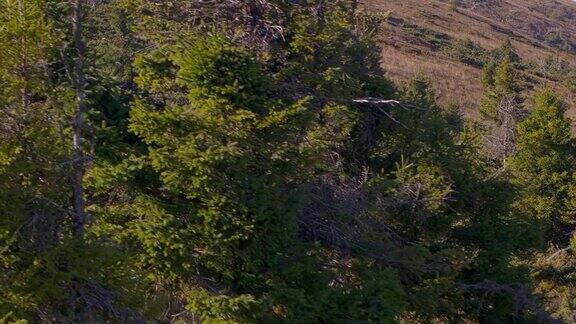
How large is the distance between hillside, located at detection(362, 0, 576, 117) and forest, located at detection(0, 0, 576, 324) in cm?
2162

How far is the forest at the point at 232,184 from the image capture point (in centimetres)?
621

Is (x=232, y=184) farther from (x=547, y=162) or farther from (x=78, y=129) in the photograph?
(x=547, y=162)

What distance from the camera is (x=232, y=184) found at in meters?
7.91

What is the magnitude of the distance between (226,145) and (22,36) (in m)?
2.82

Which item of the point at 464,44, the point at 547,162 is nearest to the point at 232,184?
the point at 547,162

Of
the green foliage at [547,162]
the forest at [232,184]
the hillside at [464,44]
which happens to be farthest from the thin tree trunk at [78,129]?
the hillside at [464,44]

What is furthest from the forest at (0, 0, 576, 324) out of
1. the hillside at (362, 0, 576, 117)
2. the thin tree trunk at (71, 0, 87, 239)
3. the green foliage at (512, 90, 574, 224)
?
the hillside at (362, 0, 576, 117)

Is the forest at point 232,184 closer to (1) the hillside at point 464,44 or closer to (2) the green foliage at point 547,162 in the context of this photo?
(2) the green foliage at point 547,162

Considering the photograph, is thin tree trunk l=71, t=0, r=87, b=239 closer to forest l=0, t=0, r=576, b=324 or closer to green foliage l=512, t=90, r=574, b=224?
forest l=0, t=0, r=576, b=324

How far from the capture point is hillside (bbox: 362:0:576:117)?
54062mm

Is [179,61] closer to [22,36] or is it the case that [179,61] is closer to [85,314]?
[22,36]

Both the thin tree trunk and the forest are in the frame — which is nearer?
the forest

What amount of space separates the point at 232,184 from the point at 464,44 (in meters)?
67.2

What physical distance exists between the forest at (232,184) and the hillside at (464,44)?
70.9 ft
